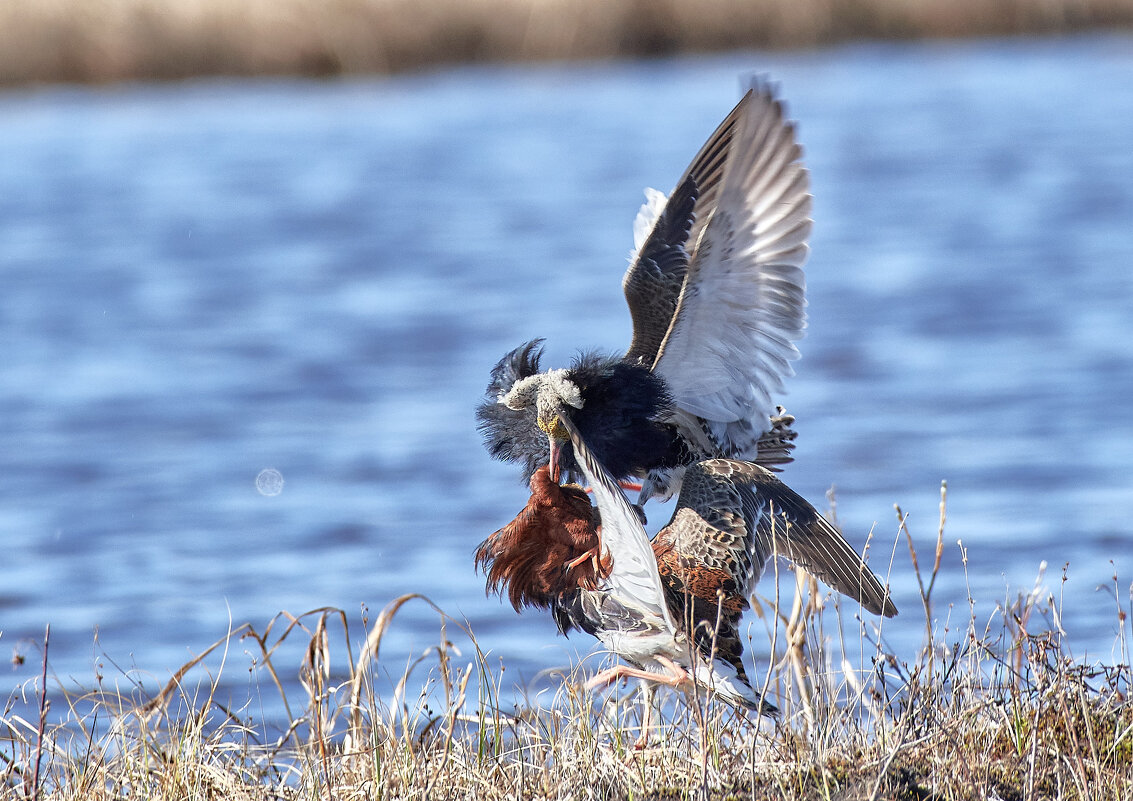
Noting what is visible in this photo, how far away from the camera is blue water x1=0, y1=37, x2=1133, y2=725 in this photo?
Result: 7605 mm

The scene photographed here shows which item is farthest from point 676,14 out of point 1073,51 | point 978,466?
point 978,466

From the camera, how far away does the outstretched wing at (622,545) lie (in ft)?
13.0

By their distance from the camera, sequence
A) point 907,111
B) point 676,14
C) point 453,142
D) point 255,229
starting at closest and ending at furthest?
point 255,229, point 453,142, point 907,111, point 676,14

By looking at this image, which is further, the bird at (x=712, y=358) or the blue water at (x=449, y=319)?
the blue water at (x=449, y=319)

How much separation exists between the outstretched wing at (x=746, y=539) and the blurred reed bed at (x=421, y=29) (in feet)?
61.8

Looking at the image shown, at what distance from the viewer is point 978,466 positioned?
8961 mm

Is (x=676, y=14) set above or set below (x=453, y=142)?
above

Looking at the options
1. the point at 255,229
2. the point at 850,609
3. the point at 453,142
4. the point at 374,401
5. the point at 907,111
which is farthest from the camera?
the point at 907,111

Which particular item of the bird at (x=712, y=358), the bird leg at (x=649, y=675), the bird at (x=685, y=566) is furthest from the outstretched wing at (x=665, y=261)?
the bird leg at (x=649, y=675)

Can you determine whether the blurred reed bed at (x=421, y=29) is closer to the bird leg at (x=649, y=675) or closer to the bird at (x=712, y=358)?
the bird at (x=712, y=358)

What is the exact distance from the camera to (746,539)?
174 inches

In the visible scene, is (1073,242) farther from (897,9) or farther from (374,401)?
(897,9)

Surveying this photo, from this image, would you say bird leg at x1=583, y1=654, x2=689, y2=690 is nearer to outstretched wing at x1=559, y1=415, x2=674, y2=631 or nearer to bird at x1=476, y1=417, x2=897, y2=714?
bird at x1=476, y1=417, x2=897, y2=714

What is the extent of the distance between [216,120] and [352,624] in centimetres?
1520
